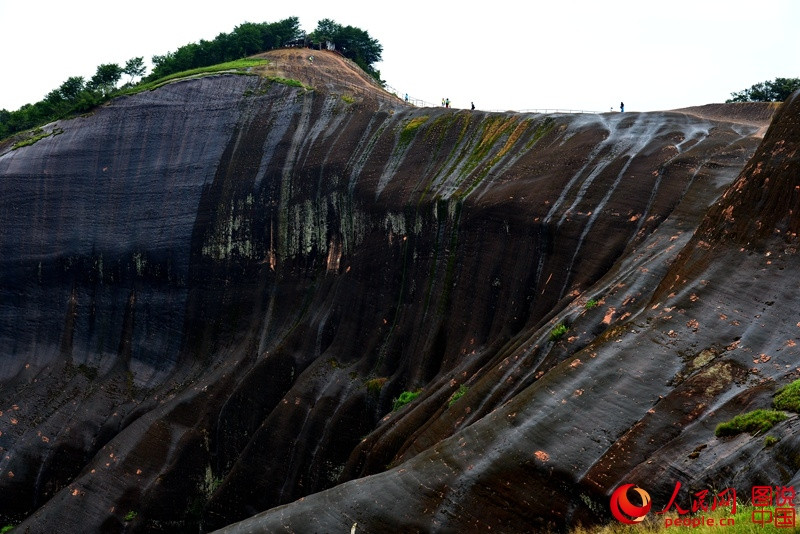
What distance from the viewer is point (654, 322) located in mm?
20766

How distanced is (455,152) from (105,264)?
20514 millimetres

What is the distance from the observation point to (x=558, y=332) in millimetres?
25031

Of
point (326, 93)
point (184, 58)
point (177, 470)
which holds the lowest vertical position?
point (177, 470)

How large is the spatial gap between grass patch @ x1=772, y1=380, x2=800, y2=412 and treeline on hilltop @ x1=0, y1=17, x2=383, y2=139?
Result: 48.1 metres

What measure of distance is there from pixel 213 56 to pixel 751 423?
5582cm

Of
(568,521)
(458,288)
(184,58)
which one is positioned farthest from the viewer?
(184,58)

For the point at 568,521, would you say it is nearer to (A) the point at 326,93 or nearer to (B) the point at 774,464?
(B) the point at 774,464

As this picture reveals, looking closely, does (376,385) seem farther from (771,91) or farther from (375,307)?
(771,91)

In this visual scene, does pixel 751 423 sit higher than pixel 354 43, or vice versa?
pixel 354 43

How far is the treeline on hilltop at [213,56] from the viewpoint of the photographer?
59.6 meters

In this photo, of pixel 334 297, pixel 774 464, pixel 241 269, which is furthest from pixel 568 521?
pixel 241 269

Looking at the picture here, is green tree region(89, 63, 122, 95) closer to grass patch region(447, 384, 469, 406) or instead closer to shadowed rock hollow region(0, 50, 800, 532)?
shadowed rock hollow region(0, 50, 800, 532)

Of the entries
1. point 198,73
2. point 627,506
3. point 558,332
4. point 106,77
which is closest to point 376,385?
point 558,332

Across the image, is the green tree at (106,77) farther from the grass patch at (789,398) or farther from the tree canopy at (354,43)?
the grass patch at (789,398)
